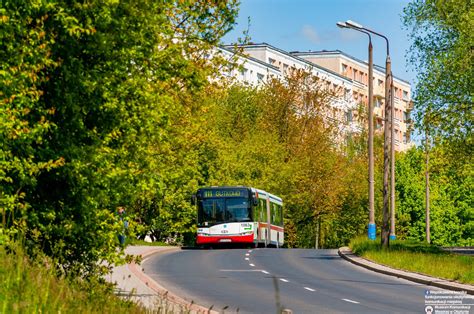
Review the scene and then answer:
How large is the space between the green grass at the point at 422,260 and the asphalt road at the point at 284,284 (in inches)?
41.4

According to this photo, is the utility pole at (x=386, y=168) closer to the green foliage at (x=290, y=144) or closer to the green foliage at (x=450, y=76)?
the green foliage at (x=450, y=76)

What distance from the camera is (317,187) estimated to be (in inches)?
3292

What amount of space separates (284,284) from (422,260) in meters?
7.47

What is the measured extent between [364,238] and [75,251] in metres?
33.5

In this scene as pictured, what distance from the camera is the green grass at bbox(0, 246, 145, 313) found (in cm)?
1009

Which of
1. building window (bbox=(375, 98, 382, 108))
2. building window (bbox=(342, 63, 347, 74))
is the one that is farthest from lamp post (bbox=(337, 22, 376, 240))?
building window (bbox=(375, 98, 382, 108))

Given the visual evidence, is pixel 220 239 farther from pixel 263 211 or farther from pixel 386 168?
pixel 386 168

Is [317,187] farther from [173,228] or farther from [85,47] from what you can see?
[85,47]

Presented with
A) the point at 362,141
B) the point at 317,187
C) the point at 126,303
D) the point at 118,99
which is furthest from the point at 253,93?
the point at 126,303

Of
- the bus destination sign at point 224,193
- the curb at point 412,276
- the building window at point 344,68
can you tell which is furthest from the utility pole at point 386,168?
the building window at point 344,68

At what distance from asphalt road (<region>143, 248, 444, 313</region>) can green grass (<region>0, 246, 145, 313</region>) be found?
5.13m

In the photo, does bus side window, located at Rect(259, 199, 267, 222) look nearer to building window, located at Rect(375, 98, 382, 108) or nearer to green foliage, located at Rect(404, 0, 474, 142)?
green foliage, located at Rect(404, 0, 474, 142)

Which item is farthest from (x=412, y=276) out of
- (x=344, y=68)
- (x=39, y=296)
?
(x=344, y=68)

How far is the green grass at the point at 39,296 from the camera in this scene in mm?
10086
